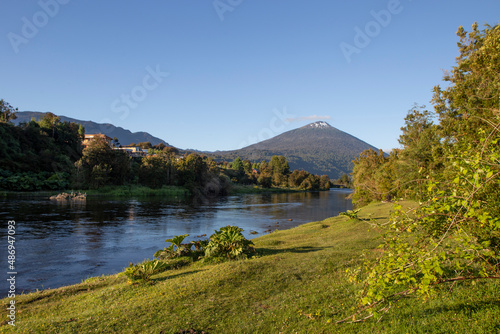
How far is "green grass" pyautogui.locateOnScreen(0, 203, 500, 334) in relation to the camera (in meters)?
6.73

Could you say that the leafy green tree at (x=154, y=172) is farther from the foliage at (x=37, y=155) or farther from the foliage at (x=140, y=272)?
the foliage at (x=140, y=272)

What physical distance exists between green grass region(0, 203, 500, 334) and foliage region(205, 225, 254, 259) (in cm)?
161

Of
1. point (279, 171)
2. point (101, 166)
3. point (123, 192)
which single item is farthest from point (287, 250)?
point (279, 171)

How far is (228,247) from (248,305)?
621 cm

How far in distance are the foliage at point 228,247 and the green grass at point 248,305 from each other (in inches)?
63.2

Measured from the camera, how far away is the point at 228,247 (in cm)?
1488

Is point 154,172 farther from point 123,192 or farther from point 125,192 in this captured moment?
point 123,192

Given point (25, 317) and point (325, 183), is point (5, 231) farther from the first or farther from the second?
point (325, 183)

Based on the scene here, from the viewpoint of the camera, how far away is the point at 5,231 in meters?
26.1

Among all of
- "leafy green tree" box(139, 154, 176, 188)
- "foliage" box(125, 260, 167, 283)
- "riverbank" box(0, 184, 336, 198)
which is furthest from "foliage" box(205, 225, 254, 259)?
"leafy green tree" box(139, 154, 176, 188)

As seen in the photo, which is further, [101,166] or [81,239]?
[101,166]

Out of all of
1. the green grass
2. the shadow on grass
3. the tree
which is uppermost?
the tree

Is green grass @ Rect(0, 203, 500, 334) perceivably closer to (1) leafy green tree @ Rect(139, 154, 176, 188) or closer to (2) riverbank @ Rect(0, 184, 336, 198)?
(2) riverbank @ Rect(0, 184, 336, 198)

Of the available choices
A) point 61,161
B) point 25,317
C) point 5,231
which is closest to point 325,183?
point 61,161
